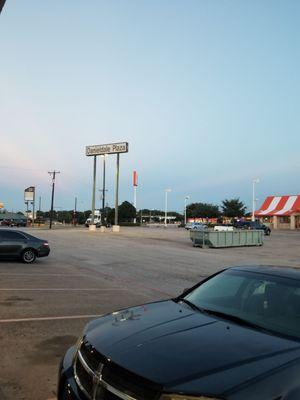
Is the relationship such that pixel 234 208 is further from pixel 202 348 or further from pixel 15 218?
pixel 202 348

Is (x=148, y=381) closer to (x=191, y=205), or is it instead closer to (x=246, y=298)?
(x=246, y=298)

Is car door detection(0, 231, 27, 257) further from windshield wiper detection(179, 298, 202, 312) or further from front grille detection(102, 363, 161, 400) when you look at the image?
front grille detection(102, 363, 161, 400)

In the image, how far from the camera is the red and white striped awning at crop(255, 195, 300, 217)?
84.8 metres

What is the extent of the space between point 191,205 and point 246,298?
526 feet

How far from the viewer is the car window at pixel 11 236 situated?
2029 cm

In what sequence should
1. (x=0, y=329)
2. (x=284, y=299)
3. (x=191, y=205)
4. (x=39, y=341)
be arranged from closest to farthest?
(x=284, y=299) < (x=39, y=341) < (x=0, y=329) < (x=191, y=205)

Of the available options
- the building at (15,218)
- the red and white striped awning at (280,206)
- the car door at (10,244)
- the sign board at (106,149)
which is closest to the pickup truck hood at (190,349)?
the car door at (10,244)

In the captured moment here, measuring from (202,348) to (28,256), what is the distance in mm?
18116

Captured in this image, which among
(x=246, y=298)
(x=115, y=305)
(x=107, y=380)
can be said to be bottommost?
(x=115, y=305)

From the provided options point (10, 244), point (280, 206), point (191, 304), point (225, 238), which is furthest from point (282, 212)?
point (191, 304)

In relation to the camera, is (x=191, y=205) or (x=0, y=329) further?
(x=191, y=205)

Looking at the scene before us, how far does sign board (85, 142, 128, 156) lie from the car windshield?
59185mm

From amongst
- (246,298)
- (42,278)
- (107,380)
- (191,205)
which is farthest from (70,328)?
(191,205)

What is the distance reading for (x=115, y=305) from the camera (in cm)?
1073
